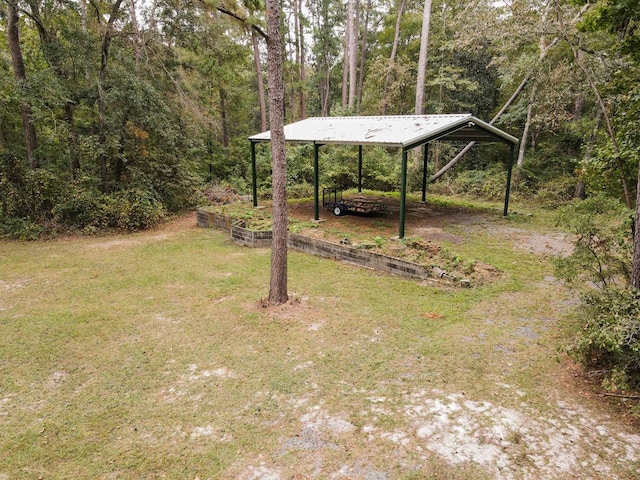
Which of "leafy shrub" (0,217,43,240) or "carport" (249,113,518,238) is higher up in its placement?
"carport" (249,113,518,238)

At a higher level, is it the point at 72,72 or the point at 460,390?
the point at 72,72

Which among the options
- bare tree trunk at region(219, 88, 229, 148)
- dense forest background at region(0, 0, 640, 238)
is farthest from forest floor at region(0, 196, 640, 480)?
bare tree trunk at region(219, 88, 229, 148)

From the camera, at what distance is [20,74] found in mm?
10594

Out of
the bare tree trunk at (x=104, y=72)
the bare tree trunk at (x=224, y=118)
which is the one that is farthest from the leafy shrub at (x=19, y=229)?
the bare tree trunk at (x=224, y=118)

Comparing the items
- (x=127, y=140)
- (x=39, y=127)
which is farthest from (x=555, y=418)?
(x=39, y=127)

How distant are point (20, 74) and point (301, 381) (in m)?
11.6

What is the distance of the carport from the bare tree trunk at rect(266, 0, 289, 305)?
326 centimetres

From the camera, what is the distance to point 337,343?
503 cm

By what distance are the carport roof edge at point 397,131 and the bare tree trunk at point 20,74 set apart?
235 inches

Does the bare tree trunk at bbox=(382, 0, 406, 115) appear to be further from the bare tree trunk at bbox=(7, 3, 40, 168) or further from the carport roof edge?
the bare tree trunk at bbox=(7, 3, 40, 168)

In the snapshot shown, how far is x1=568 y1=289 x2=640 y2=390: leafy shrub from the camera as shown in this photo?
133 inches

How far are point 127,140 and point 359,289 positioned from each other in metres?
9.15

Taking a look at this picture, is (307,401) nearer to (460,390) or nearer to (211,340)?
(460,390)

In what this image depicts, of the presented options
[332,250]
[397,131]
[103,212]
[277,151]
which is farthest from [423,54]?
[103,212]
